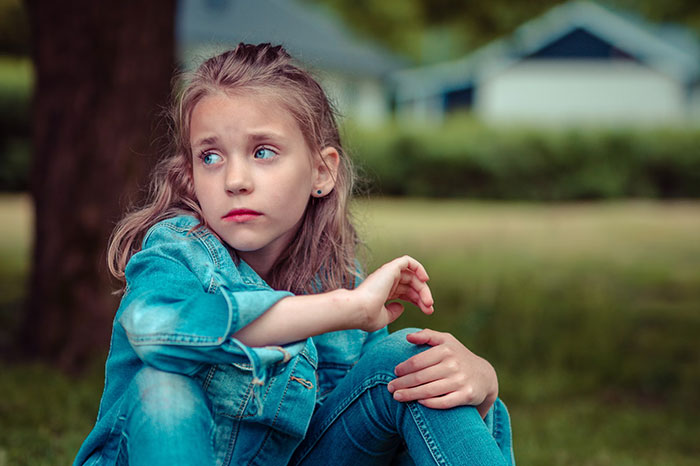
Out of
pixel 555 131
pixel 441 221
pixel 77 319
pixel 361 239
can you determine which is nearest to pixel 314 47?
pixel 555 131

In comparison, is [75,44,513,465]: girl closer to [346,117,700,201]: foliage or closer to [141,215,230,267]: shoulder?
[141,215,230,267]: shoulder

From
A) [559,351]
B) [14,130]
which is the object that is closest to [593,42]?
[14,130]

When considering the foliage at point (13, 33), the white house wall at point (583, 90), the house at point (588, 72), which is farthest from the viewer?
the white house wall at point (583, 90)

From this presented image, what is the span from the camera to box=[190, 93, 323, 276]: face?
177 cm

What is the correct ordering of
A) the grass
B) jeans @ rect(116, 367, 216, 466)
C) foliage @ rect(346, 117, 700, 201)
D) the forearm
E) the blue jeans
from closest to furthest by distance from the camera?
jeans @ rect(116, 367, 216, 466), the forearm, the blue jeans, the grass, foliage @ rect(346, 117, 700, 201)

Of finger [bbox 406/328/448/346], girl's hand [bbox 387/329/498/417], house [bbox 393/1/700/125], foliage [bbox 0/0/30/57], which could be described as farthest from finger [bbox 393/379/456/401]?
house [bbox 393/1/700/125]

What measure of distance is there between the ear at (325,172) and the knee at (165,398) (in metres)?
0.62

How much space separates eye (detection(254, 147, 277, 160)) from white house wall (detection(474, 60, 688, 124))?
24865mm

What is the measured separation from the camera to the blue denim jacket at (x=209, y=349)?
1523mm

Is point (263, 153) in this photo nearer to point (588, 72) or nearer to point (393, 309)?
point (393, 309)

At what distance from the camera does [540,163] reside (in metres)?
17.1

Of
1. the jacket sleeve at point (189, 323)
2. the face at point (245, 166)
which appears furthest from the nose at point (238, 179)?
the jacket sleeve at point (189, 323)

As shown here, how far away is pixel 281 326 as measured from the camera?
160 centimetres

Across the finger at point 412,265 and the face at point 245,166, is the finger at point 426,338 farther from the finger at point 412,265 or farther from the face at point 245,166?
the face at point 245,166
